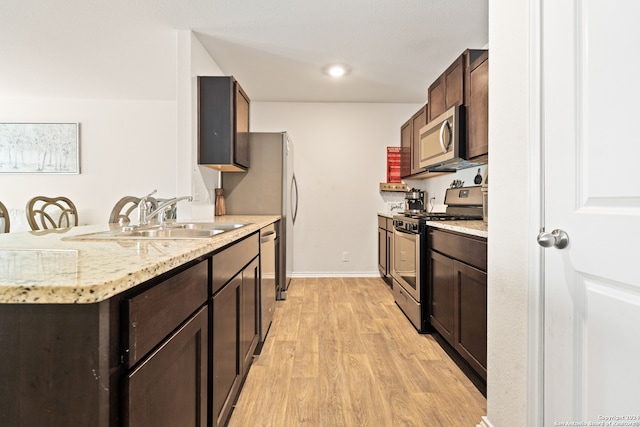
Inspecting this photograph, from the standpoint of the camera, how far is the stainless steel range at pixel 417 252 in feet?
8.07

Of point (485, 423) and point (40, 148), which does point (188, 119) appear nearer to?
point (485, 423)

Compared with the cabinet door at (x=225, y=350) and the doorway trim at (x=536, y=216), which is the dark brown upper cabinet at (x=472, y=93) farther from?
the cabinet door at (x=225, y=350)

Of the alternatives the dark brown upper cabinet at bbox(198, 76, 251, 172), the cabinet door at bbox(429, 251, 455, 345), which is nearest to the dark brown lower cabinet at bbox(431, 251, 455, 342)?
the cabinet door at bbox(429, 251, 455, 345)

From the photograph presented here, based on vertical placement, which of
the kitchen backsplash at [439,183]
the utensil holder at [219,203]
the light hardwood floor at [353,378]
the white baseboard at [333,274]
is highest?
the kitchen backsplash at [439,183]

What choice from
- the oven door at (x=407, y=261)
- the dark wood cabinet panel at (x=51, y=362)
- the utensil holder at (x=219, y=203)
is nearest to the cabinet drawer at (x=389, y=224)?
the oven door at (x=407, y=261)

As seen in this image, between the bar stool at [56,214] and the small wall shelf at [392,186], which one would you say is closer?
the bar stool at [56,214]

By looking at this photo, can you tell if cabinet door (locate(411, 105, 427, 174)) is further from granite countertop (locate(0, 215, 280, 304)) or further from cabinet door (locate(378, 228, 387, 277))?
granite countertop (locate(0, 215, 280, 304))

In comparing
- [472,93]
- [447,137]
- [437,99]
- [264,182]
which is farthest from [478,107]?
[264,182]

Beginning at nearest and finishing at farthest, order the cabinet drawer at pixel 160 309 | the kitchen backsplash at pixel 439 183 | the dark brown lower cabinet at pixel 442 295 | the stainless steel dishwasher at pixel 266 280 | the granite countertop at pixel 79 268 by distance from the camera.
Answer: the granite countertop at pixel 79 268 < the cabinet drawer at pixel 160 309 < the dark brown lower cabinet at pixel 442 295 < the stainless steel dishwasher at pixel 266 280 < the kitchen backsplash at pixel 439 183

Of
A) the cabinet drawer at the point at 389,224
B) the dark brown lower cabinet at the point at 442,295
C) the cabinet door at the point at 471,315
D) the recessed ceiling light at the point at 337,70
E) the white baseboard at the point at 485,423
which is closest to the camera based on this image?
the white baseboard at the point at 485,423


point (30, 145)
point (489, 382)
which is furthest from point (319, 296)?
point (30, 145)

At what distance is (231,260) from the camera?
1435 mm

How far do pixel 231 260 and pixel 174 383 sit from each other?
62 centimetres

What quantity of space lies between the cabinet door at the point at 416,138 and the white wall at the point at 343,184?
2.58ft
